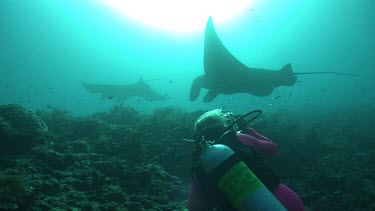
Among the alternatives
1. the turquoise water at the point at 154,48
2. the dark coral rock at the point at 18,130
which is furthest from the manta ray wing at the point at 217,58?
the turquoise water at the point at 154,48

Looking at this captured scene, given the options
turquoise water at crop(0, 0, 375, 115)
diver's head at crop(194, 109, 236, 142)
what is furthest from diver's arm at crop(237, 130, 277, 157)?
turquoise water at crop(0, 0, 375, 115)

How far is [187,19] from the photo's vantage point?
3831cm

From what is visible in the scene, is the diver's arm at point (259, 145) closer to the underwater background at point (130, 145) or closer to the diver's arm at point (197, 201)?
the diver's arm at point (197, 201)

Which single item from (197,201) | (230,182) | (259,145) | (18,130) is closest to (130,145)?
(18,130)

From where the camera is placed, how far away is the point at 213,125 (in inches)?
114

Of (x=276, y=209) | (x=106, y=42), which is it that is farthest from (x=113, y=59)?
(x=276, y=209)

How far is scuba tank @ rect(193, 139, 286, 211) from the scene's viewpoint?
2250 mm

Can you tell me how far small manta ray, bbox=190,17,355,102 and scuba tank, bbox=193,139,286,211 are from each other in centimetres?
860

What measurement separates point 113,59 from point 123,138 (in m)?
62.6

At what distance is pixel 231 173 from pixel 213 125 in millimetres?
621

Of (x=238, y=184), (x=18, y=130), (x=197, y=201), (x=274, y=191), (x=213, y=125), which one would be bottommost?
(x=197, y=201)

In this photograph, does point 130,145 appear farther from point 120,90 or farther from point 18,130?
point 120,90

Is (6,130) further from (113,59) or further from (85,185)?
(113,59)

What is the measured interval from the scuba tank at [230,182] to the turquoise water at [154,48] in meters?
31.4
